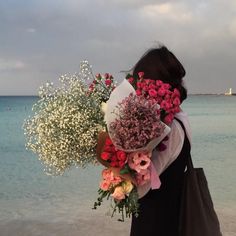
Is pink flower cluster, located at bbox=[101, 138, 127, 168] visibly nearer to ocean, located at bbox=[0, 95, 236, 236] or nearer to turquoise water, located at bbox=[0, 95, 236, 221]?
ocean, located at bbox=[0, 95, 236, 236]

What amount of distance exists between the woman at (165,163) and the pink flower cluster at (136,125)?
19 cm

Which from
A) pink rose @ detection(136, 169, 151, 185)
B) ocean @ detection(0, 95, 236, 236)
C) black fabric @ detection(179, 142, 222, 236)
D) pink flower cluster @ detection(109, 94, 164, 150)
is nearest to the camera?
pink flower cluster @ detection(109, 94, 164, 150)

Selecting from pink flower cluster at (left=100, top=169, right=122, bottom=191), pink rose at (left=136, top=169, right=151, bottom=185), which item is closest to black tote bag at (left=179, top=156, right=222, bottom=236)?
pink rose at (left=136, top=169, right=151, bottom=185)

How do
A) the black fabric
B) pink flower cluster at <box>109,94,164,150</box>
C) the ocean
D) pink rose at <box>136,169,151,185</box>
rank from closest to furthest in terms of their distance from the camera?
pink flower cluster at <box>109,94,164,150</box>, pink rose at <box>136,169,151,185</box>, the black fabric, the ocean

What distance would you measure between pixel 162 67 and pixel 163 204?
2.25 feet

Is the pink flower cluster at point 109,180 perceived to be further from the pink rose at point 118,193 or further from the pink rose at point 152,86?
the pink rose at point 152,86

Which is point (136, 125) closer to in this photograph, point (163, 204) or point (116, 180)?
point (116, 180)

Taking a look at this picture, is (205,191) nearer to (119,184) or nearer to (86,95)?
(119,184)

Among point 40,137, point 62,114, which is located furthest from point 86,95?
point 40,137

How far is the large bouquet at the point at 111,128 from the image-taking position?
2.53 metres

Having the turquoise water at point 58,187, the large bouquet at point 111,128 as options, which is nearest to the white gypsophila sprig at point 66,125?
the large bouquet at point 111,128

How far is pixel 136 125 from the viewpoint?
2510 mm

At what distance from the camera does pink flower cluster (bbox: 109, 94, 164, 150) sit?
2514mm

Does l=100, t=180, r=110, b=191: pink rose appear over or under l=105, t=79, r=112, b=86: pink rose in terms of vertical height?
under
